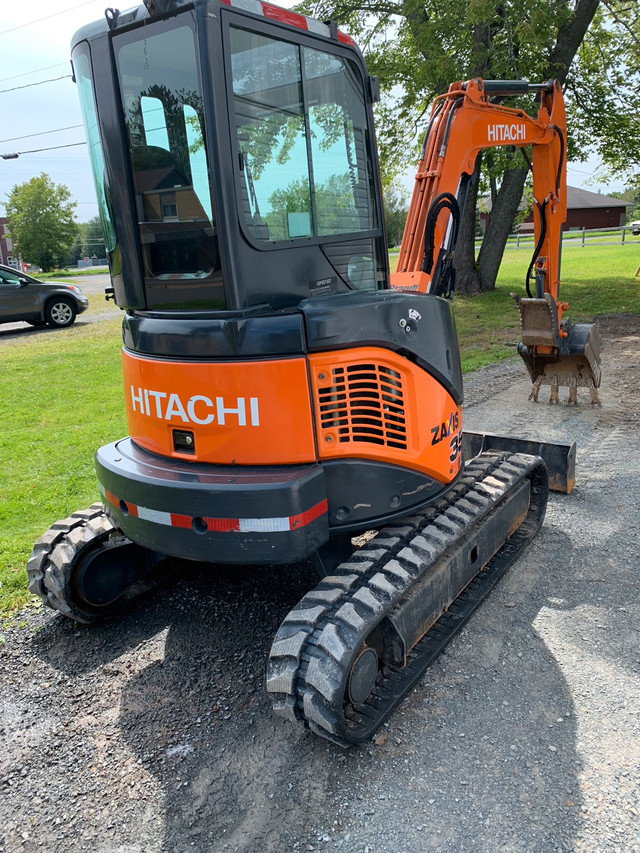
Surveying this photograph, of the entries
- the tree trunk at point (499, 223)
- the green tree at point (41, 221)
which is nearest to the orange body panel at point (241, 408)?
the tree trunk at point (499, 223)

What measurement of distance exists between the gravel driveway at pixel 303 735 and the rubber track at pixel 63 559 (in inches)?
9.0

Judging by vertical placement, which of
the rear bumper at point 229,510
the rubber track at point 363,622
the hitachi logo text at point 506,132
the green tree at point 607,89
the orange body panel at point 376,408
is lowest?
the rubber track at point 363,622

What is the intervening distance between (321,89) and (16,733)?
3.28 metres

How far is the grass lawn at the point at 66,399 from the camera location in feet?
17.8

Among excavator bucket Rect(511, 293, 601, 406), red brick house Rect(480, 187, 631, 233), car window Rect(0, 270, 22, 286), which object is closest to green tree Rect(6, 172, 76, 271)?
car window Rect(0, 270, 22, 286)

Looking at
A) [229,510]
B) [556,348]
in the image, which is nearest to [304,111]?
[229,510]

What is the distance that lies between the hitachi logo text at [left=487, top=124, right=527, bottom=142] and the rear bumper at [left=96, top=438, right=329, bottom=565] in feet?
11.2

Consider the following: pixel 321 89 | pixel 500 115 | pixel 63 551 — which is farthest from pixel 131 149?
pixel 500 115

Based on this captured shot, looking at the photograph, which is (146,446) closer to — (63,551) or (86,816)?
(63,551)

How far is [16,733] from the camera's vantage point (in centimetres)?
320

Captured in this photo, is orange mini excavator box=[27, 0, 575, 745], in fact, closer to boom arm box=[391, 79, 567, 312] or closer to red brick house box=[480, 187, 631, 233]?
boom arm box=[391, 79, 567, 312]

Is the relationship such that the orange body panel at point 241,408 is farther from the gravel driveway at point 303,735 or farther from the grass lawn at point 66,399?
the grass lawn at point 66,399

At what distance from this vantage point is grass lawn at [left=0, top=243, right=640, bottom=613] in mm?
5434

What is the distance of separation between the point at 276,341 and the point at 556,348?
4626 millimetres
